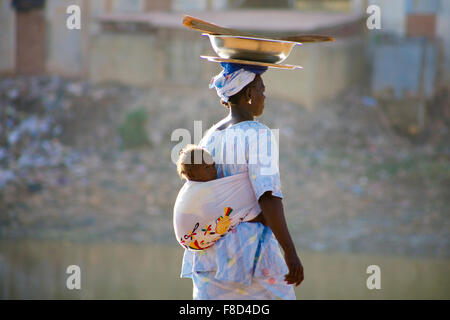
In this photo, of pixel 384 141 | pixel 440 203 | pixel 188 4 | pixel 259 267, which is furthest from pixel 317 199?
pixel 259 267

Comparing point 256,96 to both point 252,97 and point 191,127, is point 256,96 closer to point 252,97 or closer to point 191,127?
point 252,97

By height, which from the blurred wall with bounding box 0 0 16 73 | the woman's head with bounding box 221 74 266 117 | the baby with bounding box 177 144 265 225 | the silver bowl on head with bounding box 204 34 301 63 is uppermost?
the blurred wall with bounding box 0 0 16 73

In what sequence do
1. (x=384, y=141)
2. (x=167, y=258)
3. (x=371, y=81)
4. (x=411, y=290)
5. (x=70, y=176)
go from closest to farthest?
(x=411, y=290), (x=167, y=258), (x=70, y=176), (x=384, y=141), (x=371, y=81)

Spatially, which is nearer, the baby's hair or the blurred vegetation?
the baby's hair

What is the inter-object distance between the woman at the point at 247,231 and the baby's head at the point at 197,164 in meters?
0.05

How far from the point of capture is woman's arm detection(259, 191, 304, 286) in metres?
2.52

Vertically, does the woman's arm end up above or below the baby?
below

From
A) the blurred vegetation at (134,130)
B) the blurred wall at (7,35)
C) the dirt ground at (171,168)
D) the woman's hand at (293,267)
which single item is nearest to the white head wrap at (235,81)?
the woman's hand at (293,267)

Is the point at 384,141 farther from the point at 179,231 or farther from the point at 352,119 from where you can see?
the point at 179,231

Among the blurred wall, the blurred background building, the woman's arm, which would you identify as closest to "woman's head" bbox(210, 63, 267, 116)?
the woman's arm

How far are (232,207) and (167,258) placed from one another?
4.51 m

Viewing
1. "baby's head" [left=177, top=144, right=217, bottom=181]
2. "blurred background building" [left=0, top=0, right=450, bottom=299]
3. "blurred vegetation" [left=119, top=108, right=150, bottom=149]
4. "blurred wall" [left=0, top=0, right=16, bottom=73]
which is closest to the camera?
"baby's head" [left=177, top=144, right=217, bottom=181]

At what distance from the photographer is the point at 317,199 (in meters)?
8.78

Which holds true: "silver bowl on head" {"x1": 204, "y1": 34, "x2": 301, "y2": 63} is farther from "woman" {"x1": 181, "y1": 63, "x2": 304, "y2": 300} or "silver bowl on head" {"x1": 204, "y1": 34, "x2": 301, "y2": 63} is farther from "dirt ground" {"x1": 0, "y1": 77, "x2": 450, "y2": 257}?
"dirt ground" {"x1": 0, "y1": 77, "x2": 450, "y2": 257}
